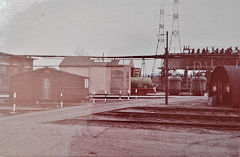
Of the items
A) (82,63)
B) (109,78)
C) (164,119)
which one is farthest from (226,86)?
(82,63)

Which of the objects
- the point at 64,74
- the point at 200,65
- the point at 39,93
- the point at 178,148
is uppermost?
the point at 200,65

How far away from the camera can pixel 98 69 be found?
33.4 m

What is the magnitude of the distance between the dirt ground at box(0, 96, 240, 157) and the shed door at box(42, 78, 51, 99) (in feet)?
33.8

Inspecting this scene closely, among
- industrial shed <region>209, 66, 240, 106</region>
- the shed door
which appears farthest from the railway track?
the shed door

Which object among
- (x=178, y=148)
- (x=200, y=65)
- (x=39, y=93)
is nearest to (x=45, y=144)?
(x=178, y=148)

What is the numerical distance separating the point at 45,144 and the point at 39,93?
45.4ft

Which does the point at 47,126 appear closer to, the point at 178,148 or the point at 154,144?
the point at 154,144

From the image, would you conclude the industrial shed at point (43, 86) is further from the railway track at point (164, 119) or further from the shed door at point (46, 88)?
the railway track at point (164, 119)

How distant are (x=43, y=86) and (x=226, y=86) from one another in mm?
14693

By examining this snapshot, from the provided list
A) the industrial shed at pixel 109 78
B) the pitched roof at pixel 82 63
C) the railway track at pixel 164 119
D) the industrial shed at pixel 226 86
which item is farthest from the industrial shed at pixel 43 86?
the pitched roof at pixel 82 63

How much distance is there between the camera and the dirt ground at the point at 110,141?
19.5 ft

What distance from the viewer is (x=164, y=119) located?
12.3 metres

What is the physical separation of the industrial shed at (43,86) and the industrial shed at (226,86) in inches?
481

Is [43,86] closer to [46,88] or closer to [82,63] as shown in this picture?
[46,88]
